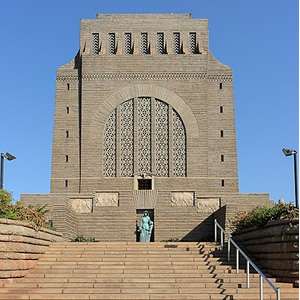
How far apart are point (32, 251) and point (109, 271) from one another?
2441mm

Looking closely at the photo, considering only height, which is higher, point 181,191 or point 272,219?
point 181,191

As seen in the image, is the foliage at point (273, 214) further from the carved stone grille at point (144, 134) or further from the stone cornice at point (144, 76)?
the stone cornice at point (144, 76)

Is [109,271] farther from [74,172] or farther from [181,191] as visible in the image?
[74,172]

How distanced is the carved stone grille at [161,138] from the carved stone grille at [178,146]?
403 mm

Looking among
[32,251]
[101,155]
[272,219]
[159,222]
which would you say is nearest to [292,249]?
[272,219]

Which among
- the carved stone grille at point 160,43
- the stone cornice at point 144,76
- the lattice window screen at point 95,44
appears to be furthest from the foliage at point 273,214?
the lattice window screen at point 95,44

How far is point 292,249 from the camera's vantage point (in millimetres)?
14414

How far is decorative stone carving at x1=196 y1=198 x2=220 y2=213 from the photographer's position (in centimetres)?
3042

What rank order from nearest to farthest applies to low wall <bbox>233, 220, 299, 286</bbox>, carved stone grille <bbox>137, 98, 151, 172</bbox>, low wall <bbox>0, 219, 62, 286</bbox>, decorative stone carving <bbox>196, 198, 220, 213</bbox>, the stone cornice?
low wall <bbox>233, 220, 299, 286</bbox>, low wall <bbox>0, 219, 62, 286</bbox>, decorative stone carving <bbox>196, 198, 220, 213</bbox>, carved stone grille <bbox>137, 98, 151, 172</bbox>, the stone cornice

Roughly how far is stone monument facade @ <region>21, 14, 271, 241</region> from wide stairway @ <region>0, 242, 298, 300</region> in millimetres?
12470

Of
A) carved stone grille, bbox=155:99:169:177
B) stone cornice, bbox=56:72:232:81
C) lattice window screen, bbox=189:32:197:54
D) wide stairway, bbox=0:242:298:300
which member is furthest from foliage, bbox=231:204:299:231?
lattice window screen, bbox=189:32:197:54

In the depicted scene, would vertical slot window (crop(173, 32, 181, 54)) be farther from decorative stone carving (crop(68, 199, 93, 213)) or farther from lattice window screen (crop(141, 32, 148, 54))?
decorative stone carving (crop(68, 199, 93, 213))

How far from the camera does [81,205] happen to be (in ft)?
99.7

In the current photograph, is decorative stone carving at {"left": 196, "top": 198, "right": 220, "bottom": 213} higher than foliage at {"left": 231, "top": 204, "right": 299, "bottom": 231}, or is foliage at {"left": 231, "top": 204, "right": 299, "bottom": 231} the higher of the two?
decorative stone carving at {"left": 196, "top": 198, "right": 220, "bottom": 213}
